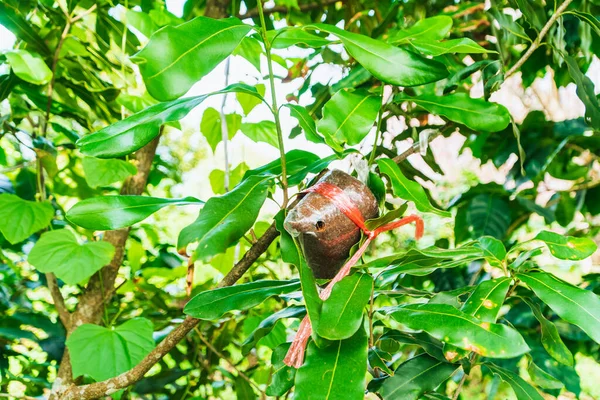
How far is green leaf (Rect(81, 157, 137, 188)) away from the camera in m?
0.90

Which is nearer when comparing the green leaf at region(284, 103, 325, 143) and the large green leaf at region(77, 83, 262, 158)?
the large green leaf at region(77, 83, 262, 158)

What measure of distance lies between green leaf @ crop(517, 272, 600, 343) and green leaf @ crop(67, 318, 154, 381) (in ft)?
2.05

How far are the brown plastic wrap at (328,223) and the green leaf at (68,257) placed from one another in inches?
18.0

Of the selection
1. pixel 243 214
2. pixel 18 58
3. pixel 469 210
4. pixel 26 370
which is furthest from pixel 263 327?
pixel 26 370

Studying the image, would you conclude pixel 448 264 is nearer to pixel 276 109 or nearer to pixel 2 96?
pixel 276 109

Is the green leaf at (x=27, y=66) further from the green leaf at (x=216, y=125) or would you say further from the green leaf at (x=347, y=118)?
the green leaf at (x=347, y=118)

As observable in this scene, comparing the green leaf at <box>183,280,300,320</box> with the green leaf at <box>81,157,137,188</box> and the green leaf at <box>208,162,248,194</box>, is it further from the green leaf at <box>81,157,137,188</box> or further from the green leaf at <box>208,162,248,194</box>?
the green leaf at <box>208,162,248,194</box>

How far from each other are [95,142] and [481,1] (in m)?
1.04

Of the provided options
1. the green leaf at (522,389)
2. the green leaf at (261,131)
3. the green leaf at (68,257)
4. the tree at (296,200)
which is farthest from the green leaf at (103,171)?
the green leaf at (522,389)

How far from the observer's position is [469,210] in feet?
3.36

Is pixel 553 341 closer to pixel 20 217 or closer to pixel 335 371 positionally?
pixel 335 371

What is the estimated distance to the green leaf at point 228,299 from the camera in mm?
571

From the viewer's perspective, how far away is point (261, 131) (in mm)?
1018

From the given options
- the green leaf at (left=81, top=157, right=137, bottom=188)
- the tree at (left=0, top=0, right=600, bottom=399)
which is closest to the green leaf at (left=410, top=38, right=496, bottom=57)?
the tree at (left=0, top=0, right=600, bottom=399)
